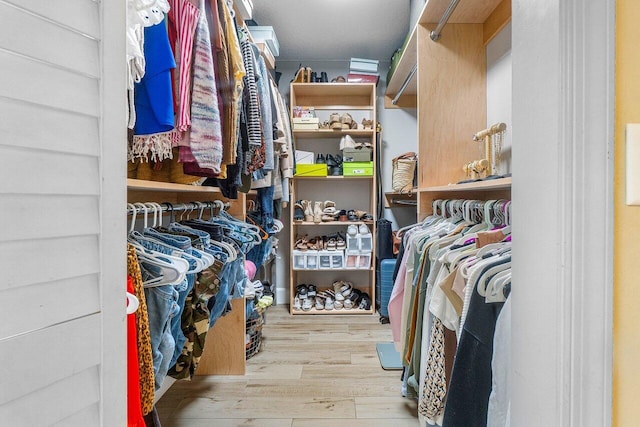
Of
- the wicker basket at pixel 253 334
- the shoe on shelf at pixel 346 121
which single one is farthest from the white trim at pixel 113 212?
the shoe on shelf at pixel 346 121

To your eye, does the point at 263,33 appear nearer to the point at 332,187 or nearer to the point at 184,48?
the point at 332,187

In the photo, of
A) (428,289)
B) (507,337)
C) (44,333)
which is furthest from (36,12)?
(428,289)

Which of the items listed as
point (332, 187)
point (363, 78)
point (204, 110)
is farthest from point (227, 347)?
point (363, 78)

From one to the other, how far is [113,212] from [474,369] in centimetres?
82

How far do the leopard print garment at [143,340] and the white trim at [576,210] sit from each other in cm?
87

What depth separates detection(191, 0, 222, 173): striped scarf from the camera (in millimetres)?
1174

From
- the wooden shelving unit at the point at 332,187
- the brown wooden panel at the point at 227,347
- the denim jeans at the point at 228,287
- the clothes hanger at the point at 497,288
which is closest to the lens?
the clothes hanger at the point at 497,288

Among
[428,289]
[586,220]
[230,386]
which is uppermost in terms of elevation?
[586,220]

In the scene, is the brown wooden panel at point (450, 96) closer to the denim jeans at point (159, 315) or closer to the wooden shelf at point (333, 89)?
the wooden shelf at point (333, 89)

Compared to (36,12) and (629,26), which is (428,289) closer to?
(629,26)

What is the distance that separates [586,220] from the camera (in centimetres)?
45

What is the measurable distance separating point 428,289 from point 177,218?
129 cm

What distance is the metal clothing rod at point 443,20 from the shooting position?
5.22 ft

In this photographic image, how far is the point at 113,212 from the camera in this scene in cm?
53
